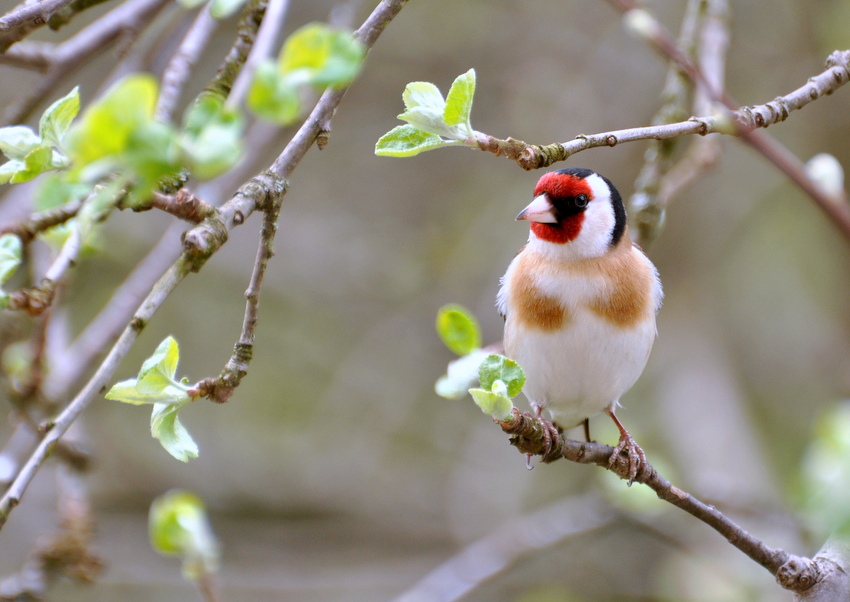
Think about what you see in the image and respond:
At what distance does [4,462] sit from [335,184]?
3.71 metres

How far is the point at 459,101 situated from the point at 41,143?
2.17 feet

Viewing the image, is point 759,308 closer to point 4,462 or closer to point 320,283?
point 320,283

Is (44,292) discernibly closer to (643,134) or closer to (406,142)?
(406,142)

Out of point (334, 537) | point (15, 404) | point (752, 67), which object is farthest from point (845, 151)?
point (15, 404)

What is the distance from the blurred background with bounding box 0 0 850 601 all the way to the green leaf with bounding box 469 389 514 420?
3.30m

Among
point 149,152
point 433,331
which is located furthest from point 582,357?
point 433,331

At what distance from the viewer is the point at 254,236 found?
5242 mm

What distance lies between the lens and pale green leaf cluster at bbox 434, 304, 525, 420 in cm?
133

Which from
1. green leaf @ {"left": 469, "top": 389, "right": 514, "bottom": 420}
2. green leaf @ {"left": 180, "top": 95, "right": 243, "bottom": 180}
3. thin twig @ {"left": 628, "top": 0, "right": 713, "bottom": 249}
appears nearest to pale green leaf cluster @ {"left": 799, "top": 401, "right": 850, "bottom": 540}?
green leaf @ {"left": 469, "top": 389, "right": 514, "bottom": 420}

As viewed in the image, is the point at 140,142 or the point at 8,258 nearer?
the point at 140,142

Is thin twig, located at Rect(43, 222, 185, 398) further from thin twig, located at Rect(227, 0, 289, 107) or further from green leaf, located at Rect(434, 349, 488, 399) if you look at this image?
green leaf, located at Rect(434, 349, 488, 399)

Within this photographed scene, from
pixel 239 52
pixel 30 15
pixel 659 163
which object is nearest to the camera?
pixel 30 15

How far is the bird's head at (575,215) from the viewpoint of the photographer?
2412mm

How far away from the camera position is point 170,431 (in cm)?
140
